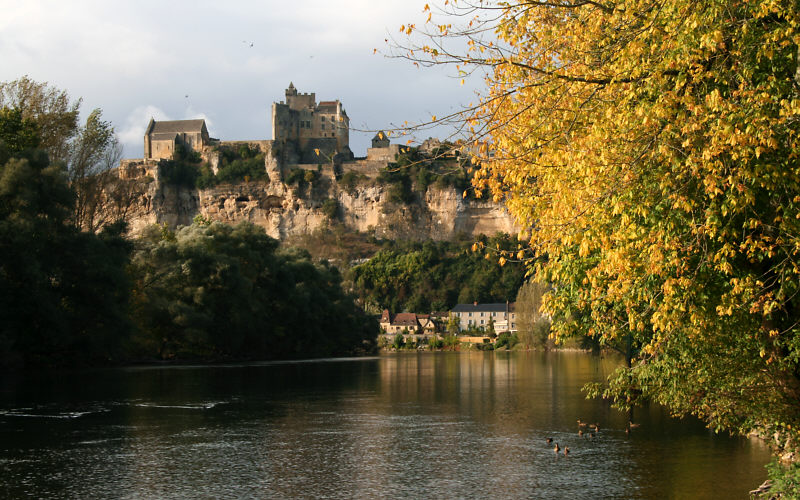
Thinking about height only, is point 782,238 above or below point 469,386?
above

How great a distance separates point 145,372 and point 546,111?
3427 cm

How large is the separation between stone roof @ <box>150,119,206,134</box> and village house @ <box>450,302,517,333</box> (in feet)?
163

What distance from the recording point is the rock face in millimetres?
122312

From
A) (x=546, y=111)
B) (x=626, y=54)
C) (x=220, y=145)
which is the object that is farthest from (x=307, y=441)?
A: (x=220, y=145)

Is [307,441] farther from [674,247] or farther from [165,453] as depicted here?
[674,247]

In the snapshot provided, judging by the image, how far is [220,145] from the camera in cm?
12325

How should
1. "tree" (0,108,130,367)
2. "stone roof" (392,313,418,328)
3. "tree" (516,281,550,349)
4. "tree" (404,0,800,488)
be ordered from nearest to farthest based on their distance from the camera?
1. "tree" (404,0,800,488)
2. "tree" (0,108,130,367)
3. "tree" (516,281,550,349)
4. "stone roof" (392,313,418,328)

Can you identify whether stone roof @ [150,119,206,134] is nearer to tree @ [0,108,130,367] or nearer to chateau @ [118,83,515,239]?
chateau @ [118,83,515,239]

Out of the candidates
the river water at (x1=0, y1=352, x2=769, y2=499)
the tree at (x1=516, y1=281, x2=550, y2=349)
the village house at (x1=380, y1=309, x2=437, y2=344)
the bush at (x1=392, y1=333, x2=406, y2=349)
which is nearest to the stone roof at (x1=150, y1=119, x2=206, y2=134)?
the village house at (x1=380, y1=309, x2=437, y2=344)

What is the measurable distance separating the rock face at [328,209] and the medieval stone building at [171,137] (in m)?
6.27

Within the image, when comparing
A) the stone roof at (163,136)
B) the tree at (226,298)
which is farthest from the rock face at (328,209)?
the tree at (226,298)

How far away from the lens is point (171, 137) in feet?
398

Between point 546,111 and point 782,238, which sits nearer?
point 782,238

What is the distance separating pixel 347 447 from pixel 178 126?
113221 mm
